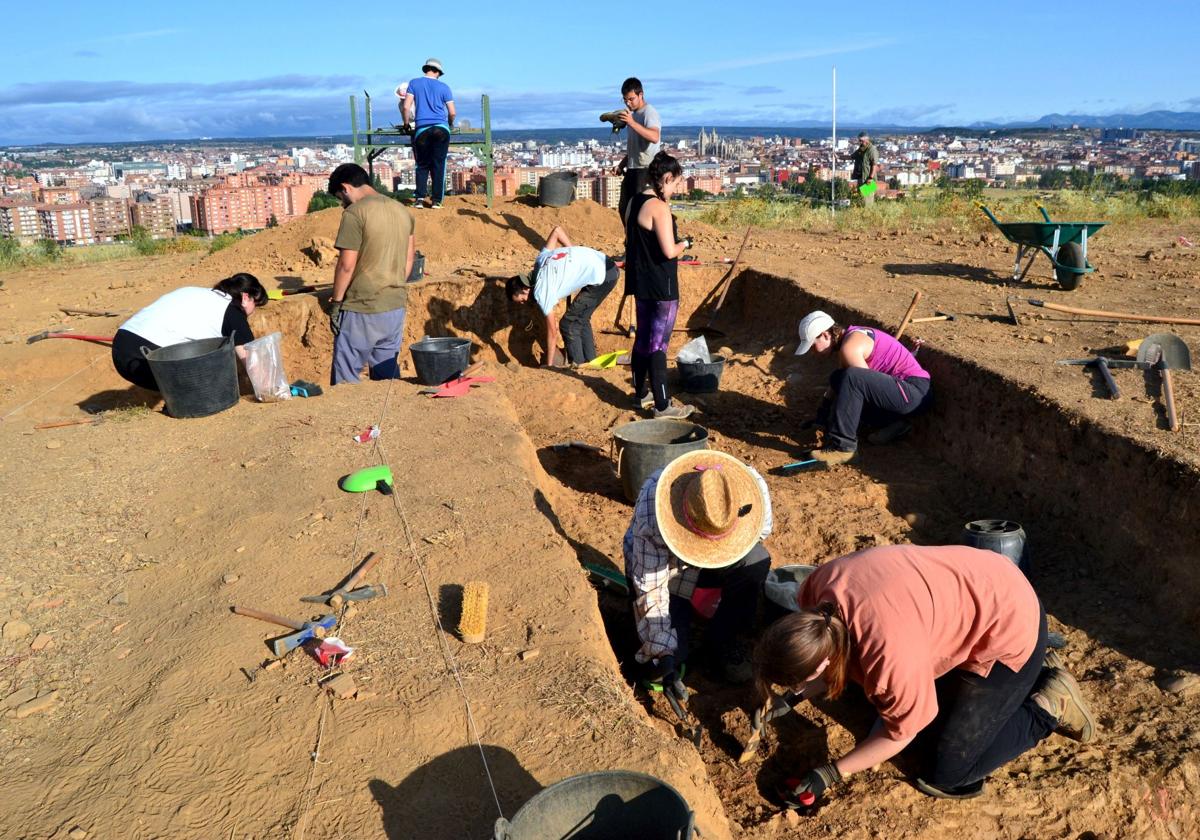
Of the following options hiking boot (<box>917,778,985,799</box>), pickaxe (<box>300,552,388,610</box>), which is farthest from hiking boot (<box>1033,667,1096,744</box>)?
pickaxe (<box>300,552,388,610</box>)

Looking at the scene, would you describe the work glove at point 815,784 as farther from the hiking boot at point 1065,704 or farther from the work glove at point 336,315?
the work glove at point 336,315

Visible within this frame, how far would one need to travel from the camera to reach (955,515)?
5.53 metres

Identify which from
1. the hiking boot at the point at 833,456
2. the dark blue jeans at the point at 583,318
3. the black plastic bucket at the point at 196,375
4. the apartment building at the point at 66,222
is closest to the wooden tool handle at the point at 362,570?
the black plastic bucket at the point at 196,375

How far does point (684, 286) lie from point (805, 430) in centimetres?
363

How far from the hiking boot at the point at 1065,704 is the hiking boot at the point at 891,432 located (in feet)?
10.0

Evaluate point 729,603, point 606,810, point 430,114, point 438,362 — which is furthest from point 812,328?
point 430,114

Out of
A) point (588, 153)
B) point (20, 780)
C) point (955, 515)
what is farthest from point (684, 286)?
point (588, 153)

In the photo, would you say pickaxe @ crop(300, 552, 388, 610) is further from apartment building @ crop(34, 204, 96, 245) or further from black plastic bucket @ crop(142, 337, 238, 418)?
apartment building @ crop(34, 204, 96, 245)

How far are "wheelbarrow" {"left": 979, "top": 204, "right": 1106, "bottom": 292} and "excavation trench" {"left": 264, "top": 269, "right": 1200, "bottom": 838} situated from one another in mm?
1984

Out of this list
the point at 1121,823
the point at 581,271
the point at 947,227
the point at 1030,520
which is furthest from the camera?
the point at 947,227

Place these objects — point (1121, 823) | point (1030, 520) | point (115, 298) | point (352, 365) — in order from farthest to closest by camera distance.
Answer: point (115, 298), point (352, 365), point (1030, 520), point (1121, 823)

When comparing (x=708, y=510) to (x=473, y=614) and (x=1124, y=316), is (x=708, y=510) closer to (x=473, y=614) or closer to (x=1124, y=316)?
(x=473, y=614)

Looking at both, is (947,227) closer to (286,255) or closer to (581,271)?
(581,271)

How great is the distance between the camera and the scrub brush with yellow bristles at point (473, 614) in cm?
335
